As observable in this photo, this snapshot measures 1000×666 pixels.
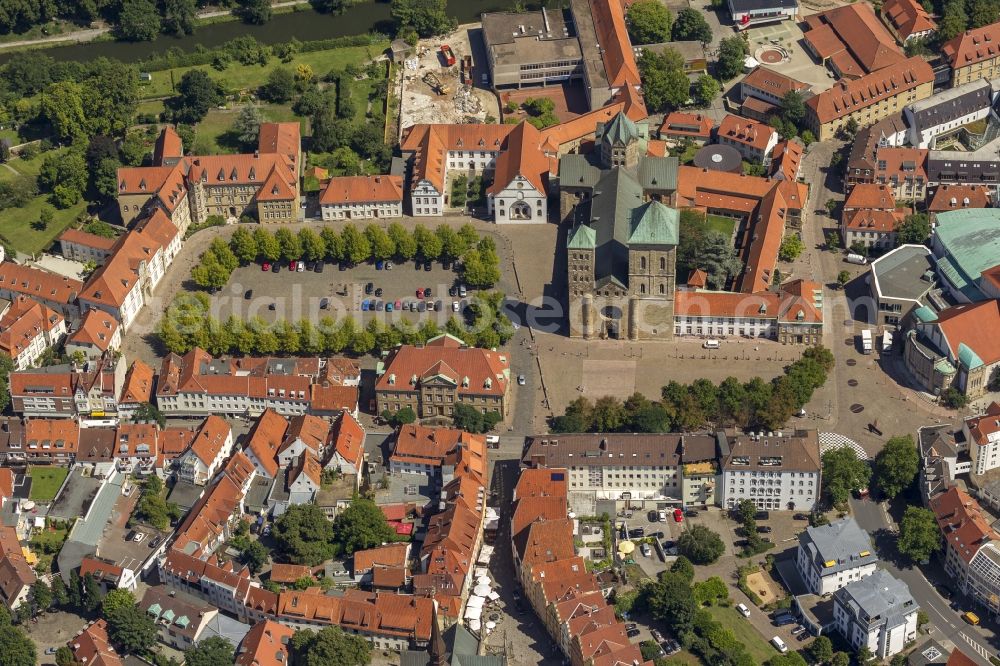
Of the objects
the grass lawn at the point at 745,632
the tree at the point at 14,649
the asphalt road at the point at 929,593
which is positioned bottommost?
the tree at the point at 14,649

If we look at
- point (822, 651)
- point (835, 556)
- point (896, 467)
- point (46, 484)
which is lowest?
point (46, 484)

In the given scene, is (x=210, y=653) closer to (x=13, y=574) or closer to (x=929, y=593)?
(x=13, y=574)

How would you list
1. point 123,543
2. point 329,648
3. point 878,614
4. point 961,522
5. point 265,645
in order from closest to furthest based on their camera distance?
point 329,648 < point 878,614 < point 265,645 < point 961,522 < point 123,543

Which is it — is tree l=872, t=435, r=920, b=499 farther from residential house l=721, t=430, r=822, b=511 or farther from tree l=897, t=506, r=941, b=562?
residential house l=721, t=430, r=822, b=511

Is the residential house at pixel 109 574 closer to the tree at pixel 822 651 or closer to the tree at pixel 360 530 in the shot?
the tree at pixel 360 530

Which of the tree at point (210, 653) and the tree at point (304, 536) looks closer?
the tree at point (210, 653)

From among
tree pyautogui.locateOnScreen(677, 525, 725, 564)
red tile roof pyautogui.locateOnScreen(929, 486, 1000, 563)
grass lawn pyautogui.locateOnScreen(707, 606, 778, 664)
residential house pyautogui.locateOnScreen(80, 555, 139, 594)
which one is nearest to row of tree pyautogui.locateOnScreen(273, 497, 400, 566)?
residential house pyautogui.locateOnScreen(80, 555, 139, 594)

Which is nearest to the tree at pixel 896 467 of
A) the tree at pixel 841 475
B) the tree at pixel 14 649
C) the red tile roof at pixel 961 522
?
the tree at pixel 841 475

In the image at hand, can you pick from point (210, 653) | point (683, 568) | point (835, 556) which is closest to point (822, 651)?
point (835, 556)
